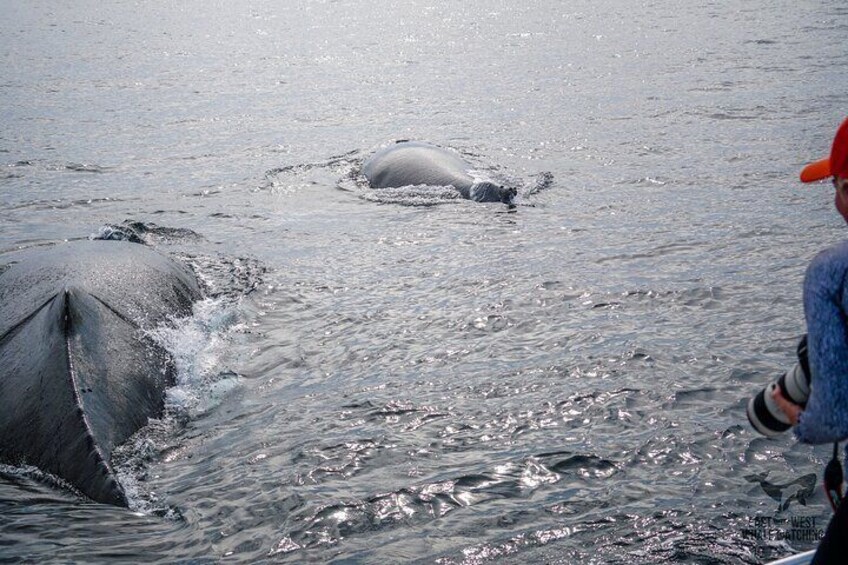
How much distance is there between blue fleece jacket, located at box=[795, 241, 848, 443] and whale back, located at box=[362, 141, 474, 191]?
11.3 metres

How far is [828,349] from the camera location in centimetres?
353

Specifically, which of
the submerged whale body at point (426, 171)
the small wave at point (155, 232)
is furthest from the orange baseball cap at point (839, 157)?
the submerged whale body at point (426, 171)

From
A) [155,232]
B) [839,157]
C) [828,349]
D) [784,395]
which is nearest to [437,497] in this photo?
[784,395]

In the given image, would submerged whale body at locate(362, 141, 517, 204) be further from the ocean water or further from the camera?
the camera

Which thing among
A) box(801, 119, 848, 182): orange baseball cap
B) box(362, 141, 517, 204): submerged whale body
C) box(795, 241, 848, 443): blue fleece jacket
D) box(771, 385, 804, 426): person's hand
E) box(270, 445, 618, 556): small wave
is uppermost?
box(801, 119, 848, 182): orange baseball cap

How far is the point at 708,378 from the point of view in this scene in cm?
827

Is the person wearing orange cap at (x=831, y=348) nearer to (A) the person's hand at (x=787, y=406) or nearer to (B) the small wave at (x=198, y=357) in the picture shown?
(A) the person's hand at (x=787, y=406)

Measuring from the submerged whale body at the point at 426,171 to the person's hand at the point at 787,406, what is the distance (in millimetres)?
10665

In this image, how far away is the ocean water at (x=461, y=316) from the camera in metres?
6.25

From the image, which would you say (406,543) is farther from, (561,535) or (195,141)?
(195,141)

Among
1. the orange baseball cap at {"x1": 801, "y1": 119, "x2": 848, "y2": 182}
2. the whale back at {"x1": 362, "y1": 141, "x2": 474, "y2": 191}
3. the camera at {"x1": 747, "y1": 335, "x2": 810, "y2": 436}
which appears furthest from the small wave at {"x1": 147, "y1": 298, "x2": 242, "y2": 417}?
the whale back at {"x1": 362, "y1": 141, "x2": 474, "y2": 191}

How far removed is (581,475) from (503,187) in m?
8.17

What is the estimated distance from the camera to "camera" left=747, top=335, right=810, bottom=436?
370 cm
